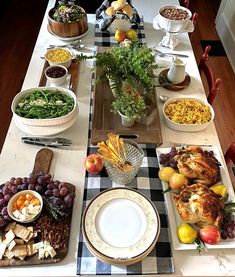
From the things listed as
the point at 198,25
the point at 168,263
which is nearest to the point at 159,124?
the point at 168,263

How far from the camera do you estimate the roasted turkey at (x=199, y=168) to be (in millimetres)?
1072

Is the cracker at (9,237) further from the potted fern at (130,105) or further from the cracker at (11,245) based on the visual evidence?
the potted fern at (130,105)

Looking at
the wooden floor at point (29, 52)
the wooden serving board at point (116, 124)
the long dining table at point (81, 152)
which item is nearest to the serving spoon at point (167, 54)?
Answer: the long dining table at point (81, 152)

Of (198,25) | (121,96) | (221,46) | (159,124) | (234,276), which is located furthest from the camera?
(198,25)

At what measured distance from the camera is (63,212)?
0.99 m

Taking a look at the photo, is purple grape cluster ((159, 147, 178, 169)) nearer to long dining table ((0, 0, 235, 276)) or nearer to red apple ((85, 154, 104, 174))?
long dining table ((0, 0, 235, 276))

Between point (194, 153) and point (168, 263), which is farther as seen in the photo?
point (194, 153)

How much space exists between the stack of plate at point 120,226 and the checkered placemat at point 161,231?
0.03 m

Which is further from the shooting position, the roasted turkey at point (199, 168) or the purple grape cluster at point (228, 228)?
the roasted turkey at point (199, 168)

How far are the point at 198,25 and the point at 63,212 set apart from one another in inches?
128

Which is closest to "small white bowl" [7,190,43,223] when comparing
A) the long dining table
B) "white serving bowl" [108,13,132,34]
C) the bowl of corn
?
the long dining table

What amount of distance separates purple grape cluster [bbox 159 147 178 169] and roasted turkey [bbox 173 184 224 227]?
0.50 ft

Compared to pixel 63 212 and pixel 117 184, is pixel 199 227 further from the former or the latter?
pixel 63 212

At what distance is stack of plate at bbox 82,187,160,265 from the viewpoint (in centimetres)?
90
